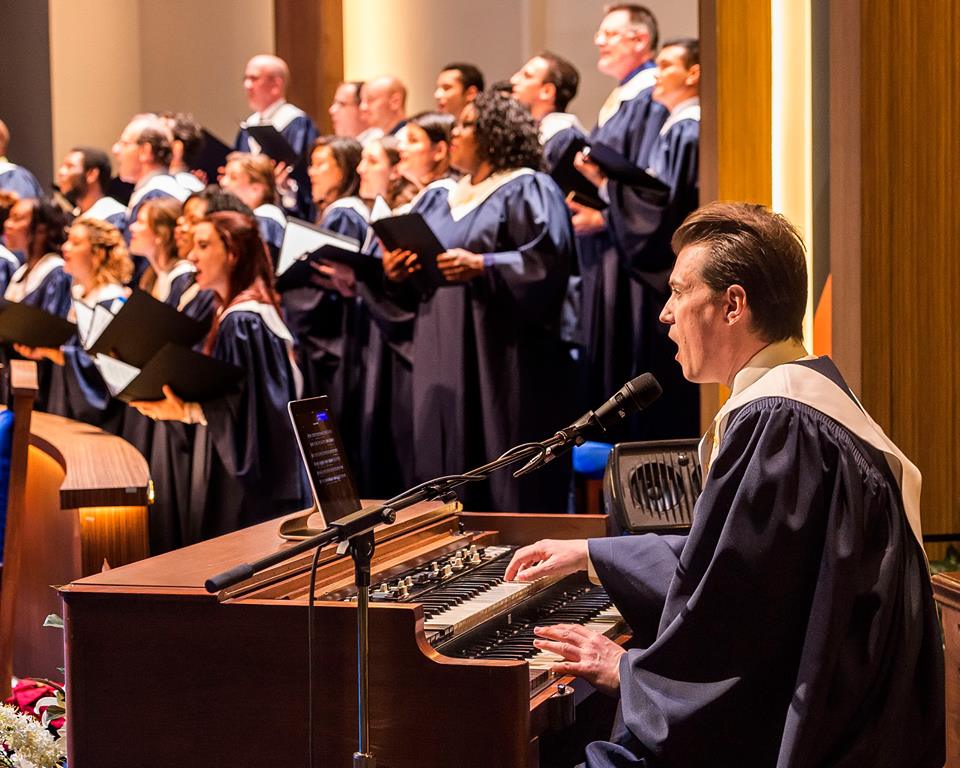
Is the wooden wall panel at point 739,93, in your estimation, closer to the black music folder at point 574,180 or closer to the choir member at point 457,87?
the black music folder at point 574,180

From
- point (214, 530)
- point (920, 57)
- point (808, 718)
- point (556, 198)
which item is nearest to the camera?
point (808, 718)

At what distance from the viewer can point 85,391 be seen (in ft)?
25.0

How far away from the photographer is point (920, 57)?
3.32m

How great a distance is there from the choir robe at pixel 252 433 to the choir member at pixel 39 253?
1953mm

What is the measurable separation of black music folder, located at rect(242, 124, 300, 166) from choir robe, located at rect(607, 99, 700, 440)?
2.28m

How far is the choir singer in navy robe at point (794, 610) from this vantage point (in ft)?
6.76

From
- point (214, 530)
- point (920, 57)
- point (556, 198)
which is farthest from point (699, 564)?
point (214, 530)

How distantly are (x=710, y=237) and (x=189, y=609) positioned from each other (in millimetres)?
1097

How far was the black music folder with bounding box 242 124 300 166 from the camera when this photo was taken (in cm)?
777

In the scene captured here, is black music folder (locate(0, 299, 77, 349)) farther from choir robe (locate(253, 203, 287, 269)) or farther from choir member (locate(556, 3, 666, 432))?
choir member (locate(556, 3, 666, 432))

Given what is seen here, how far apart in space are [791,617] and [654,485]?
1152mm

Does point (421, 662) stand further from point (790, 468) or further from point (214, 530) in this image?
point (214, 530)

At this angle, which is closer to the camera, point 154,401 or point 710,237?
point 710,237

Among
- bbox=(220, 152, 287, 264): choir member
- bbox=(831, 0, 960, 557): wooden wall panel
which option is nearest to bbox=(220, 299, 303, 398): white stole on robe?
bbox=(220, 152, 287, 264): choir member
